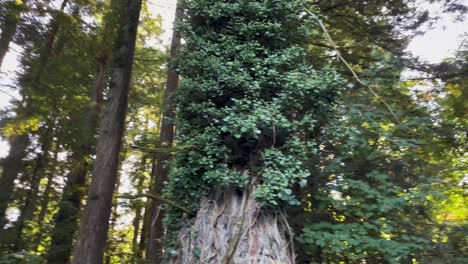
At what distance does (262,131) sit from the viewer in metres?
5.31

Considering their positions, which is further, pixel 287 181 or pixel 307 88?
pixel 307 88

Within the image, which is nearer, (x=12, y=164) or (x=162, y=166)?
(x=12, y=164)

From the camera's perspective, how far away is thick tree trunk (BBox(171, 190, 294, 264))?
15.8ft

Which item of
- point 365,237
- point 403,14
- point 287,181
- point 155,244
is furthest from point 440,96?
point 155,244

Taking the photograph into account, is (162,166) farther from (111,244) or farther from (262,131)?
(111,244)

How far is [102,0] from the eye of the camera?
7828 mm

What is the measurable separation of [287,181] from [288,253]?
1008mm

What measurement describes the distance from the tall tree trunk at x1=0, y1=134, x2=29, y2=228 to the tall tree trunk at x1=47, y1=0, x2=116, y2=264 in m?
1.00

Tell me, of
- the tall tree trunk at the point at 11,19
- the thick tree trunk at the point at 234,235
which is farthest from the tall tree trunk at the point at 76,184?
the thick tree trunk at the point at 234,235

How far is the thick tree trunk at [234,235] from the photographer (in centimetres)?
481

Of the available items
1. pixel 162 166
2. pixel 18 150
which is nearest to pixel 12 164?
pixel 18 150

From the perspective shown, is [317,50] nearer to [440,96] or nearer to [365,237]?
[440,96]

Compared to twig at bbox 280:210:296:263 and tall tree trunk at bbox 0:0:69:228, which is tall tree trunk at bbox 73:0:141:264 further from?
twig at bbox 280:210:296:263

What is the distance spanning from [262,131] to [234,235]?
1.47 meters
